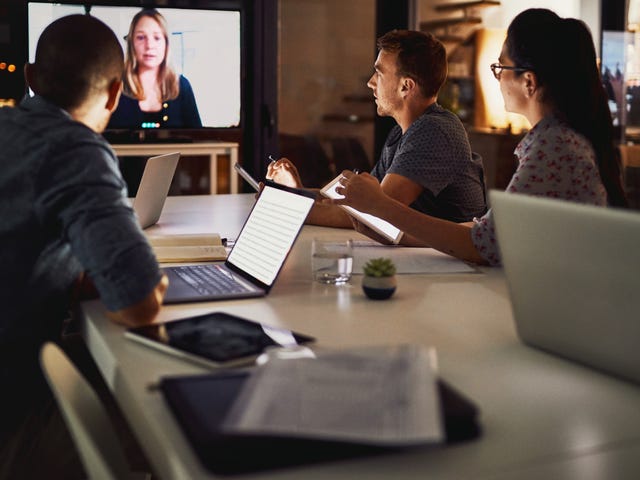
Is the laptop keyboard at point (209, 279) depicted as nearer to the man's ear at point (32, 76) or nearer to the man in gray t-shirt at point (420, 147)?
the man's ear at point (32, 76)

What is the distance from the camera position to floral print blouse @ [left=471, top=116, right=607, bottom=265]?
168 cm

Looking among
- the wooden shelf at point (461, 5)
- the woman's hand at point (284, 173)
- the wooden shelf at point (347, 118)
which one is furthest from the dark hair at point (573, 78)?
the wooden shelf at point (347, 118)

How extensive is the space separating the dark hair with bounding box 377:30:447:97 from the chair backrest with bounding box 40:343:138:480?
1681 mm

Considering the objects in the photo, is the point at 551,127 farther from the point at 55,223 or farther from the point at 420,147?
the point at 55,223

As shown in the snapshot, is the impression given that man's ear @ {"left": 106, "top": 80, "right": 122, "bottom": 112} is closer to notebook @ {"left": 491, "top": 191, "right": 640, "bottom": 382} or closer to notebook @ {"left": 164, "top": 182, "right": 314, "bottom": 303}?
notebook @ {"left": 164, "top": 182, "right": 314, "bottom": 303}

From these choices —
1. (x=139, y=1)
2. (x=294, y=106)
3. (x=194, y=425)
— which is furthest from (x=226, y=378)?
(x=294, y=106)

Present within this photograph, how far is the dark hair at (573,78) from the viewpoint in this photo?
5.70 feet

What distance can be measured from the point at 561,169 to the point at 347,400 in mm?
1000

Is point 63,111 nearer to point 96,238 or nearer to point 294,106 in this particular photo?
point 96,238

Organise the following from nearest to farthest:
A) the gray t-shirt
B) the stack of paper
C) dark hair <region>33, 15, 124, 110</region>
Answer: dark hair <region>33, 15, 124, 110</region> < the stack of paper < the gray t-shirt

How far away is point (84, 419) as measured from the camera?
0.96m

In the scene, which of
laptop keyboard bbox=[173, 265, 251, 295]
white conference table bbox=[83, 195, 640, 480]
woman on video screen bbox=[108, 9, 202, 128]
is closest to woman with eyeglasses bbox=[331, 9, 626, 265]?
white conference table bbox=[83, 195, 640, 480]

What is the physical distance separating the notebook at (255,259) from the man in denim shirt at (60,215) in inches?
7.1

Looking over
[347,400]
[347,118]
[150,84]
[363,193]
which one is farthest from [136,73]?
[347,400]
